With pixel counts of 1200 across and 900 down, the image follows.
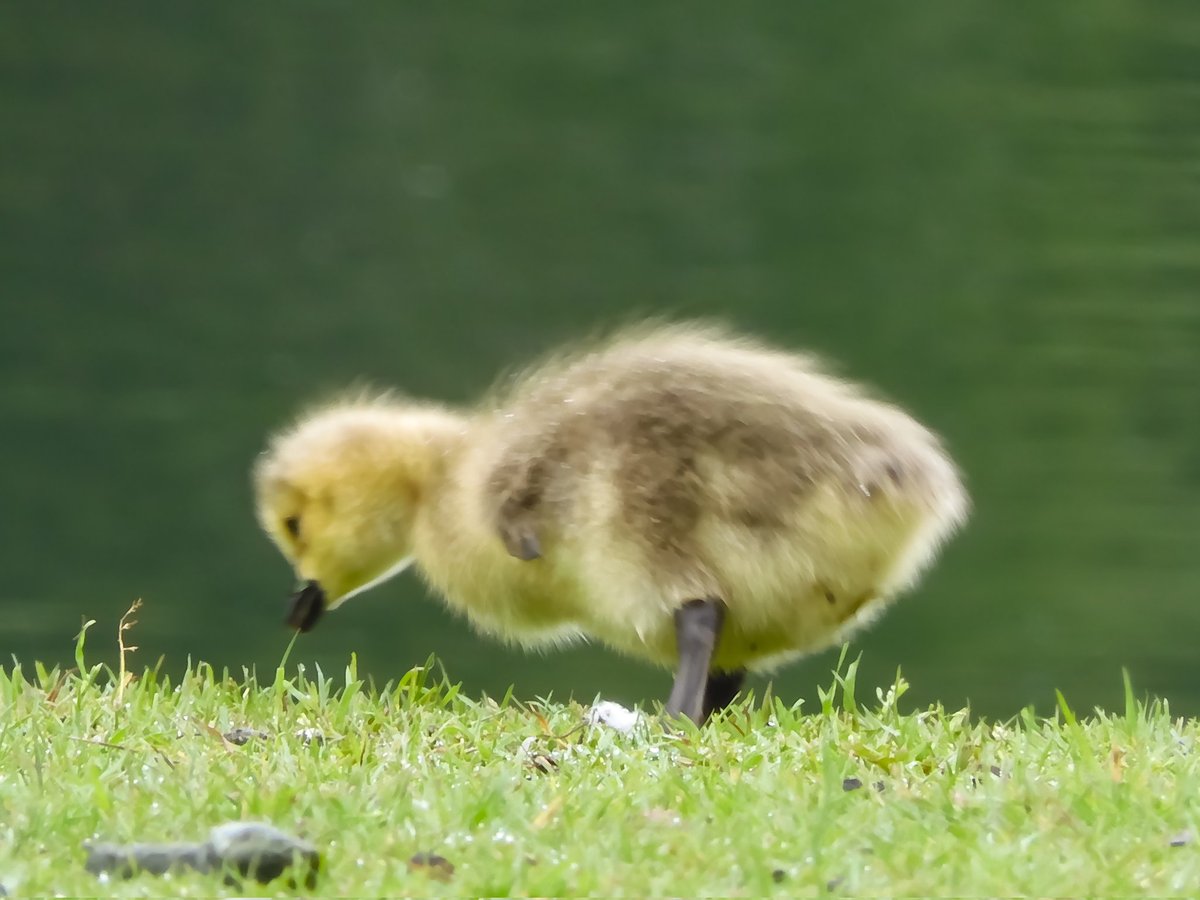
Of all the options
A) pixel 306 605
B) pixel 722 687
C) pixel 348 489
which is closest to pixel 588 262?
pixel 306 605

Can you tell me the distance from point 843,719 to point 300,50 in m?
8.65

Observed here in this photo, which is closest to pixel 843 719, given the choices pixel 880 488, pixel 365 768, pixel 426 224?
pixel 880 488

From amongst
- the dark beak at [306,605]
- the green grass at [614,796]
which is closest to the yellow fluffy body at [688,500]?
the green grass at [614,796]

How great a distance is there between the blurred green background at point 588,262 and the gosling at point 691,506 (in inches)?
108

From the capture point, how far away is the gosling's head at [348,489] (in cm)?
521

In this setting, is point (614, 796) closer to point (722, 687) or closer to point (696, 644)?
point (696, 644)

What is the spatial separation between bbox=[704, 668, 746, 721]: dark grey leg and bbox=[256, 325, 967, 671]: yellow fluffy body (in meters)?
0.05

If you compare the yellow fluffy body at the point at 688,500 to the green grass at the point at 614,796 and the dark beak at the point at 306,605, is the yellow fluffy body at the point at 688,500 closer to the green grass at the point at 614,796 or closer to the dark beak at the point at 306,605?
the green grass at the point at 614,796

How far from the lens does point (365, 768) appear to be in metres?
3.89

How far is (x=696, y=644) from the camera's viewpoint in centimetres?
452

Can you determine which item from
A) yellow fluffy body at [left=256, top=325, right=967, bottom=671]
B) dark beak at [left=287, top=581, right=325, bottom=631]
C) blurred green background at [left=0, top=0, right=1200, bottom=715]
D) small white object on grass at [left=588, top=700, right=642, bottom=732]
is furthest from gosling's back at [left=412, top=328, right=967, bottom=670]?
blurred green background at [left=0, top=0, right=1200, bottom=715]

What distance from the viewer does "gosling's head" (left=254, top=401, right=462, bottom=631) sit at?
5.21 m

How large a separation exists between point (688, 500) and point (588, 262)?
659 centimetres

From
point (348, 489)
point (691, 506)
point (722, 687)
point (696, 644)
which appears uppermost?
point (691, 506)
